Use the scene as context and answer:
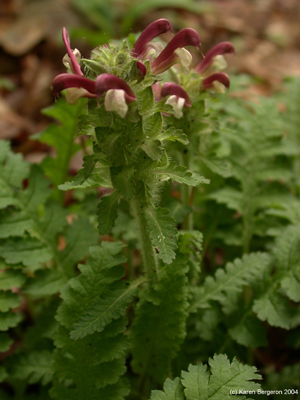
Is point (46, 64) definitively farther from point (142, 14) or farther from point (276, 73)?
point (276, 73)

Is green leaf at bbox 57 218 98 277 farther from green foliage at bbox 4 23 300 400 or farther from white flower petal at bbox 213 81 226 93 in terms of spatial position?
white flower petal at bbox 213 81 226 93

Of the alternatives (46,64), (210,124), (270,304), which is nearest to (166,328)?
(270,304)

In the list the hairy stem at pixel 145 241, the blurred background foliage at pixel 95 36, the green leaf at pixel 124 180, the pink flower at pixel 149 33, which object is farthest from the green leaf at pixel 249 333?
the blurred background foliage at pixel 95 36

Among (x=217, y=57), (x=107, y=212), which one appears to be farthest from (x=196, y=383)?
(x=217, y=57)

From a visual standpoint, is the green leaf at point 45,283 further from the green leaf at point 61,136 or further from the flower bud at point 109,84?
the flower bud at point 109,84

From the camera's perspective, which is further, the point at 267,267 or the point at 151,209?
the point at 267,267

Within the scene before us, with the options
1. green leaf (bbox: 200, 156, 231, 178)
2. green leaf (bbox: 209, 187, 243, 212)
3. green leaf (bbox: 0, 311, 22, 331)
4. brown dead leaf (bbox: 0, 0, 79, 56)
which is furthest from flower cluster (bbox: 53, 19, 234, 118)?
brown dead leaf (bbox: 0, 0, 79, 56)

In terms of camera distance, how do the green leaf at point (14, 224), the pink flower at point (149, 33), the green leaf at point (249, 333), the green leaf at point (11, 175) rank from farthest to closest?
the green leaf at point (11, 175), the green leaf at point (14, 224), the green leaf at point (249, 333), the pink flower at point (149, 33)
